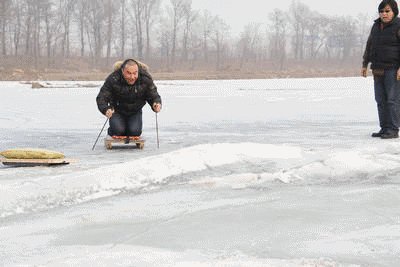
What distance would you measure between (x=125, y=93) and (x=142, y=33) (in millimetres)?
66958

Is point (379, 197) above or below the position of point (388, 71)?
below

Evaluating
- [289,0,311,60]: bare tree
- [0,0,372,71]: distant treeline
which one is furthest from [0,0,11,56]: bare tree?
[289,0,311,60]: bare tree

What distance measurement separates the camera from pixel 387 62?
6352mm

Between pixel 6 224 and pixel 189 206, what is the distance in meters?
1.05

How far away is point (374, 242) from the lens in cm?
268

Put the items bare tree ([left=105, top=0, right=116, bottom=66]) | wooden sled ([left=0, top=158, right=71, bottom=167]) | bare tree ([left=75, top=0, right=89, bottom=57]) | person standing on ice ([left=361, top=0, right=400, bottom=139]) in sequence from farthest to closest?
1. bare tree ([left=75, top=0, right=89, bottom=57])
2. bare tree ([left=105, top=0, right=116, bottom=66])
3. person standing on ice ([left=361, top=0, right=400, bottom=139])
4. wooden sled ([left=0, top=158, right=71, bottom=167])

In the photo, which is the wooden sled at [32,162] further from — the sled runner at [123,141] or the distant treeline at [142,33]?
the distant treeline at [142,33]

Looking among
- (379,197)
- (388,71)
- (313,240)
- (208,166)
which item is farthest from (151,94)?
(313,240)

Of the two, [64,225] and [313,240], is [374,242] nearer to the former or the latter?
[313,240]

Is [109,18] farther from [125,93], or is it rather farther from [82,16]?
[125,93]

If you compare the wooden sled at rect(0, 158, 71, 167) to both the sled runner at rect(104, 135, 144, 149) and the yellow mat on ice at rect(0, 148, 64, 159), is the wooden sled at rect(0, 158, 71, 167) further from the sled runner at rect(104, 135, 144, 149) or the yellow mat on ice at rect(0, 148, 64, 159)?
the sled runner at rect(104, 135, 144, 149)

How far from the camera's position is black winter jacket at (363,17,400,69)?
20.6 feet

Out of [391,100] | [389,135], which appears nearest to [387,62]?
[391,100]

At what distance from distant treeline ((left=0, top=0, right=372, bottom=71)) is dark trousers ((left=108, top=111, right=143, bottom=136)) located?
4765 cm
